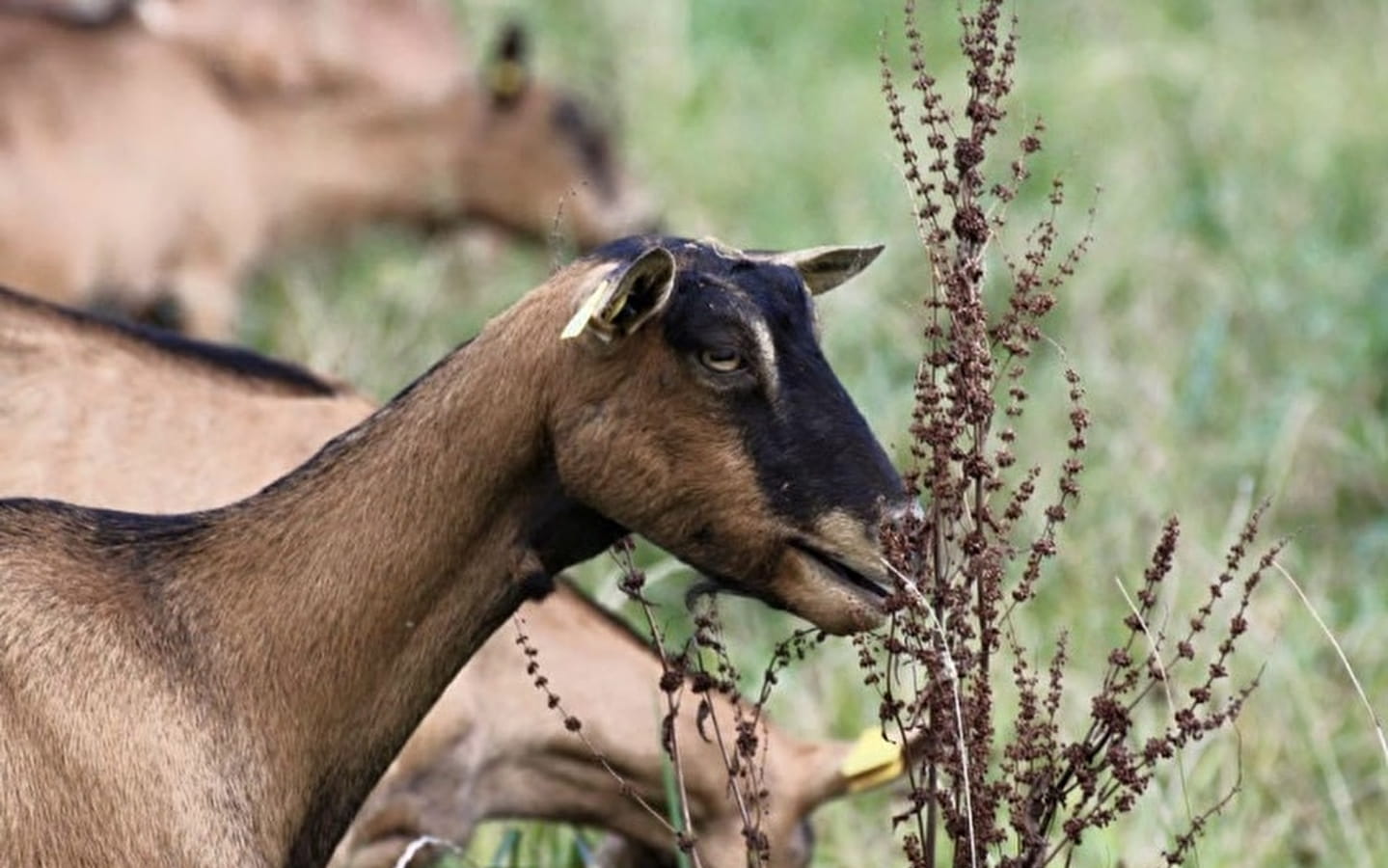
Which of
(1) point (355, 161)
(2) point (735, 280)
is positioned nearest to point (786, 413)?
(2) point (735, 280)

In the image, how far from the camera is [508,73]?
11.1 m

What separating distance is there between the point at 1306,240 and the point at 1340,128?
5.55ft

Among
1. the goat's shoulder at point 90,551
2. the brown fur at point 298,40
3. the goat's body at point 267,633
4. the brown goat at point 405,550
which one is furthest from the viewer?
the brown fur at point 298,40

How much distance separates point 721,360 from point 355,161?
6925mm

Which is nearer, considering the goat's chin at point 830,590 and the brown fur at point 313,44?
the goat's chin at point 830,590

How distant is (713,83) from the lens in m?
12.5

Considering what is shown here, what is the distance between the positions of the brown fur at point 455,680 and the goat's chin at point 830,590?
1578mm

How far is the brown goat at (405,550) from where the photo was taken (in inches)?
152

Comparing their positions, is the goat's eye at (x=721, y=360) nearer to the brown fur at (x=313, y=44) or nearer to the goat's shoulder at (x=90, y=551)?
the goat's shoulder at (x=90, y=551)

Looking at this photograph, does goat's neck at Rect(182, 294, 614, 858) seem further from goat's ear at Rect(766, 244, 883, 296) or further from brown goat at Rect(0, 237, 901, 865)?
goat's ear at Rect(766, 244, 883, 296)

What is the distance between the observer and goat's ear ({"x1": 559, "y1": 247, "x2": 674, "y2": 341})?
12.3ft

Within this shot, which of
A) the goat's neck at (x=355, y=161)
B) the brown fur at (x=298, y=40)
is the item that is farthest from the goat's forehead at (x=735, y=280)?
the goat's neck at (x=355, y=161)

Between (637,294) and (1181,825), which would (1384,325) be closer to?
(1181,825)

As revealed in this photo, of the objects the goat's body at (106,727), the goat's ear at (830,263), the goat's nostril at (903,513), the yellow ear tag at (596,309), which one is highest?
the goat's ear at (830,263)
